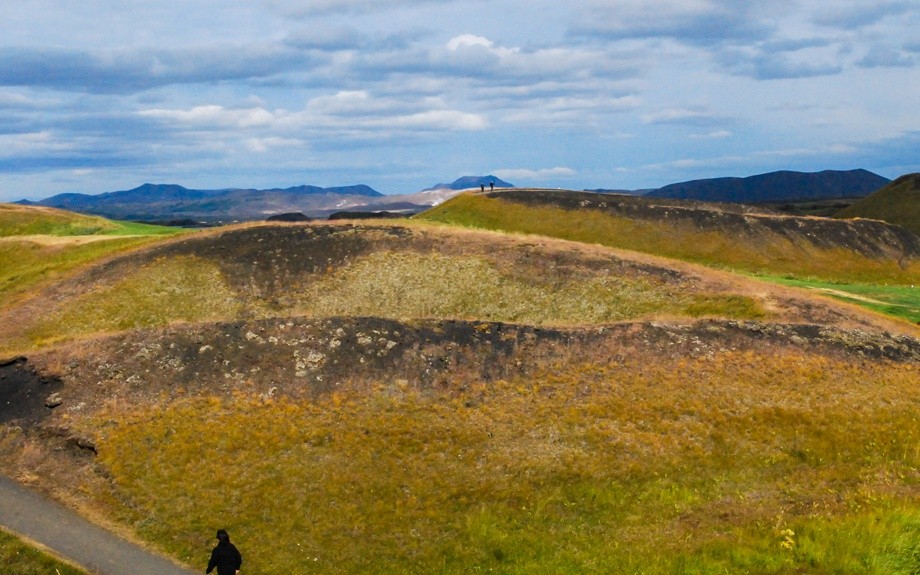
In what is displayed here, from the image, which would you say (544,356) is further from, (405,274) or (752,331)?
(405,274)

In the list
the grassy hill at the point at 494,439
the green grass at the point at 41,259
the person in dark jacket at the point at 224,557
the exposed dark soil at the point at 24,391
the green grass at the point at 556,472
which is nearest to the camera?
the person in dark jacket at the point at 224,557

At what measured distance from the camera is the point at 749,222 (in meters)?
109

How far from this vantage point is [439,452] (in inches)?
1265

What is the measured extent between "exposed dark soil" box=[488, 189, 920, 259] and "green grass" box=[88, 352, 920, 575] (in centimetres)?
7134

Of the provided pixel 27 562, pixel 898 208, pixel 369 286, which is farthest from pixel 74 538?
pixel 898 208

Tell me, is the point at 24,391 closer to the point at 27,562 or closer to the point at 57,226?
the point at 27,562

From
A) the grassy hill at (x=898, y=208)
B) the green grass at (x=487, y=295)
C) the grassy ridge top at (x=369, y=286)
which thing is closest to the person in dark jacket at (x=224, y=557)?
the grassy ridge top at (x=369, y=286)

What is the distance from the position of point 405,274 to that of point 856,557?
144ft


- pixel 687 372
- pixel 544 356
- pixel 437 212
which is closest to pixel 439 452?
pixel 544 356

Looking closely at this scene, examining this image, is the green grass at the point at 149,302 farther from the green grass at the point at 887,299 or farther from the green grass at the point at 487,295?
the green grass at the point at 887,299

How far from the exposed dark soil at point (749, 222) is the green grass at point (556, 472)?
71.3 meters

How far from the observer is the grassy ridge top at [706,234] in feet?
323

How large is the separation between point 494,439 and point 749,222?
8993cm

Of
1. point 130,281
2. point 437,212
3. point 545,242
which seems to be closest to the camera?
point 130,281
